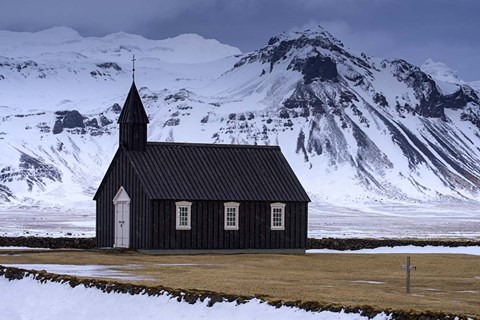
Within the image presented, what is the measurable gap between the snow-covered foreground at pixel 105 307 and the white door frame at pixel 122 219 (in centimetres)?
2205

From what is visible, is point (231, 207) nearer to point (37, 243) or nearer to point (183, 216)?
point (183, 216)

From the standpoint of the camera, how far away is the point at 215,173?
61.2 meters

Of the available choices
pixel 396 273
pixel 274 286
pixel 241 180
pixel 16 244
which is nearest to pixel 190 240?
pixel 241 180

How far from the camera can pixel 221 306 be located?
90.1 feet

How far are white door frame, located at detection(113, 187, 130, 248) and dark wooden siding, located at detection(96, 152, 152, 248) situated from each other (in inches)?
14.2

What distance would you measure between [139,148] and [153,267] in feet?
57.9

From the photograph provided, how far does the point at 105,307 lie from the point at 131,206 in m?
28.6

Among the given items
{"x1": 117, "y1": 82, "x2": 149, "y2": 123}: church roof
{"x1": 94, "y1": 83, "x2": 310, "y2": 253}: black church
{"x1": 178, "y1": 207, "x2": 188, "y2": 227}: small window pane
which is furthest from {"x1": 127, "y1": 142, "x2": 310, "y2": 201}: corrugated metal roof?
{"x1": 117, "y1": 82, "x2": 149, "y2": 123}: church roof

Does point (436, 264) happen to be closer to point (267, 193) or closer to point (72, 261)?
point (267, 193)

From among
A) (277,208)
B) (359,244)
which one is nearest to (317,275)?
(277,208)

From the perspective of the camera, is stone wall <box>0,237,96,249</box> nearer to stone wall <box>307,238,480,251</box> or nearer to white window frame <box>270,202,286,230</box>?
white window frame <box>270,202,286,230</box>

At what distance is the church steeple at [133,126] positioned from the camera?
6119 cm

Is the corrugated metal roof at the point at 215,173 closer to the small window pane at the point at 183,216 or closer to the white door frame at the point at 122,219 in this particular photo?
the small window pane at the point at 183,216

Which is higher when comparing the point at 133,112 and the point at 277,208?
the point at 133,112
